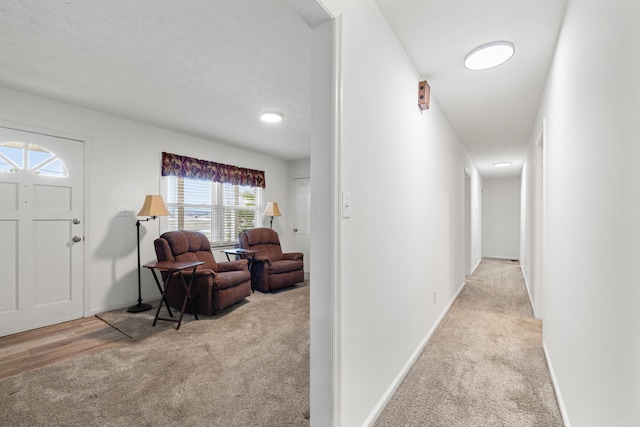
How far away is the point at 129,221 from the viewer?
12.5ft

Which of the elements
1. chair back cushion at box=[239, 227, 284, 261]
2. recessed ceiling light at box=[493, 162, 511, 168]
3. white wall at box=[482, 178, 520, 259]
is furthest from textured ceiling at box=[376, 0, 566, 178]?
white wall at box=[482, 178, 520, 259]

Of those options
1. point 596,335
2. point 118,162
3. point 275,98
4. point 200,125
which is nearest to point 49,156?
point 118,162

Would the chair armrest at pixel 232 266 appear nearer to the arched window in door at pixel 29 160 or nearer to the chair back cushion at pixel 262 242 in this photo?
the chair back cushion at pixel 262 242

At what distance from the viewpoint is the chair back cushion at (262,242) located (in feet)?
16.1

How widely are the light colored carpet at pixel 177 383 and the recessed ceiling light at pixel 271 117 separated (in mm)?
2471

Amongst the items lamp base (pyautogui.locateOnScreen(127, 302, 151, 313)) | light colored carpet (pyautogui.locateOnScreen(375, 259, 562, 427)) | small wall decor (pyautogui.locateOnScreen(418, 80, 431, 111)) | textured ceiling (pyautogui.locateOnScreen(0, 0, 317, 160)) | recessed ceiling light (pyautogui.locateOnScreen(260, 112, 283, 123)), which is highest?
textured ceiling (pyautogui.locateOnScreen(0, 0, 317, 160))

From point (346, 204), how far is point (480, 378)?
171 centimetres

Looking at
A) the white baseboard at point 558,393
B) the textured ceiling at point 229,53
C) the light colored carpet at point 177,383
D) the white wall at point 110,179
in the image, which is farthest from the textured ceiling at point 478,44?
the white wall at point 110,179

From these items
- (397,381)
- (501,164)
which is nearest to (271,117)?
(397,381)

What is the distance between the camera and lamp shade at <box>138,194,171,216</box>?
3.57 meters

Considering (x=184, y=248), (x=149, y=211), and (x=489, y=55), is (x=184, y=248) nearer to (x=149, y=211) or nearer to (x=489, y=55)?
(x=149, y=211)

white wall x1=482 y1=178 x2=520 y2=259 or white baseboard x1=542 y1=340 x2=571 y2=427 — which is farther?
white wall x1=482 y1=178 x2=520 y2=259

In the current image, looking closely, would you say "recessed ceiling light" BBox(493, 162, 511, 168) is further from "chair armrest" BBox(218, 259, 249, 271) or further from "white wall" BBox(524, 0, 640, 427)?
"chair armrest" BBox(218, 259, 249, 271)

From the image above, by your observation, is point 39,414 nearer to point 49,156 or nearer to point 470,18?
point 49,156
